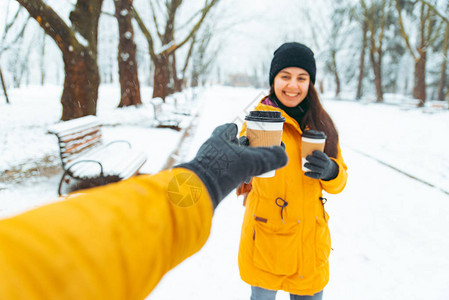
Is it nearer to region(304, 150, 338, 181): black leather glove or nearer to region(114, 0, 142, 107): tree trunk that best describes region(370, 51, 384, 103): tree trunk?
region(114, 0, 142, 107): tree trunk

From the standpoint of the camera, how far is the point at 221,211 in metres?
3.88

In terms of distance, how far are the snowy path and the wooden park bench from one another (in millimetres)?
1707

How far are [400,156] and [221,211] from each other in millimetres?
5850

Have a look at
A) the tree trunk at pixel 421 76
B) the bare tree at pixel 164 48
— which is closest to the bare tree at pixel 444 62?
the tree trunk at pixel 421 76

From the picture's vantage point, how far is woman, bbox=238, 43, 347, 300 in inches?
60.2

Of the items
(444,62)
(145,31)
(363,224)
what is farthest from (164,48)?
(444,62)

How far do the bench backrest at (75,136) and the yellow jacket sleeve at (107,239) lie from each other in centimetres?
396

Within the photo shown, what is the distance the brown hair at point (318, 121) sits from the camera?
1.67 m

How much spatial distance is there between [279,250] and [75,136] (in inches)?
165

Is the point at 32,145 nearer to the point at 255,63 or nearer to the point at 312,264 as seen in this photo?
the point at 312,264

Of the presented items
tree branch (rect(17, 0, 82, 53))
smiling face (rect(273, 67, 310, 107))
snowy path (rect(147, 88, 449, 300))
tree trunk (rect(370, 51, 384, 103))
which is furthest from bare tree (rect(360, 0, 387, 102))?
smiling face (rect(273, 67, 310, 107))

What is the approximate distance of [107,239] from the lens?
55 centimetres

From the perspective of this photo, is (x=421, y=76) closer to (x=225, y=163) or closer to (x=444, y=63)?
(x=444, y=63)

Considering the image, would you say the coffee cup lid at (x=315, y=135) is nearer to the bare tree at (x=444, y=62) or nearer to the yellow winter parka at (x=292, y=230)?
the yellow winter parka at (x=292, y=230)
